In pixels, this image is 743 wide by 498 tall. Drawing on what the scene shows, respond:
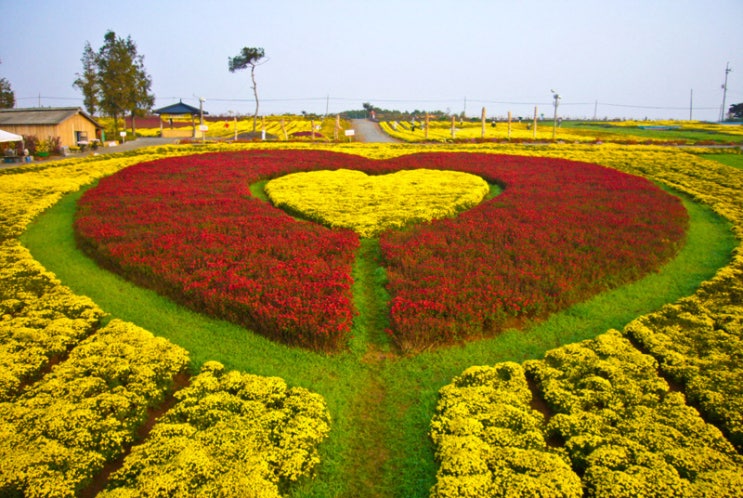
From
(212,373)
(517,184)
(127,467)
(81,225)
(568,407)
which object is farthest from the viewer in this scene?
(517,184)

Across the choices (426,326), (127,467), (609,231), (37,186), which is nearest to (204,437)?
(127,467)

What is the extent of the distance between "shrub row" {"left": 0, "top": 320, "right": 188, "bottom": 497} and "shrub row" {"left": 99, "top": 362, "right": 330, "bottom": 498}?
31 cm

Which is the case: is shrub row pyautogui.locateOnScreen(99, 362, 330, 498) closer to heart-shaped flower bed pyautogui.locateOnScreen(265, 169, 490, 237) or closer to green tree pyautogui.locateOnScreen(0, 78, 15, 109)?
heart-shaped flower bed pyautogui.locateOnScreen(265, 169, 490, 237)

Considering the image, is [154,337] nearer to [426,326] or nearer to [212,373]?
[212,373]

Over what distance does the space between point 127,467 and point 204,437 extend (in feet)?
2.33

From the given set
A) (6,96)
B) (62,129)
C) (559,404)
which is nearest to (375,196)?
(559,404)

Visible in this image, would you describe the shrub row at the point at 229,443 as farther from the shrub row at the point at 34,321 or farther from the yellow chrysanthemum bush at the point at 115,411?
the shrub row at the point at 34,321

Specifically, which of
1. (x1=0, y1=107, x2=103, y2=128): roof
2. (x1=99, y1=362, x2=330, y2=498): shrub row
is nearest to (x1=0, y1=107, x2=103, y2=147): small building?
(x1=0, y1=107, x2=103, y2=128): roof

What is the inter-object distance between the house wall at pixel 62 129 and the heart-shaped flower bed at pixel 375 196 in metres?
24.6

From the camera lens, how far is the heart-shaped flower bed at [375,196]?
12.4 meters

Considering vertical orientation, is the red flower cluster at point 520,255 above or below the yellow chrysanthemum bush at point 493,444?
above

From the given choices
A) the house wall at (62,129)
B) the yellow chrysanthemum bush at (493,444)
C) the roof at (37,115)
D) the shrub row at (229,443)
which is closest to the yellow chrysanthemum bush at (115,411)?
the shrub row at (229,443)

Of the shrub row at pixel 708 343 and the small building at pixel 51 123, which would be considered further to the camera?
the small building at pixel 51 123

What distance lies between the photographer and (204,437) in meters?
5.07
